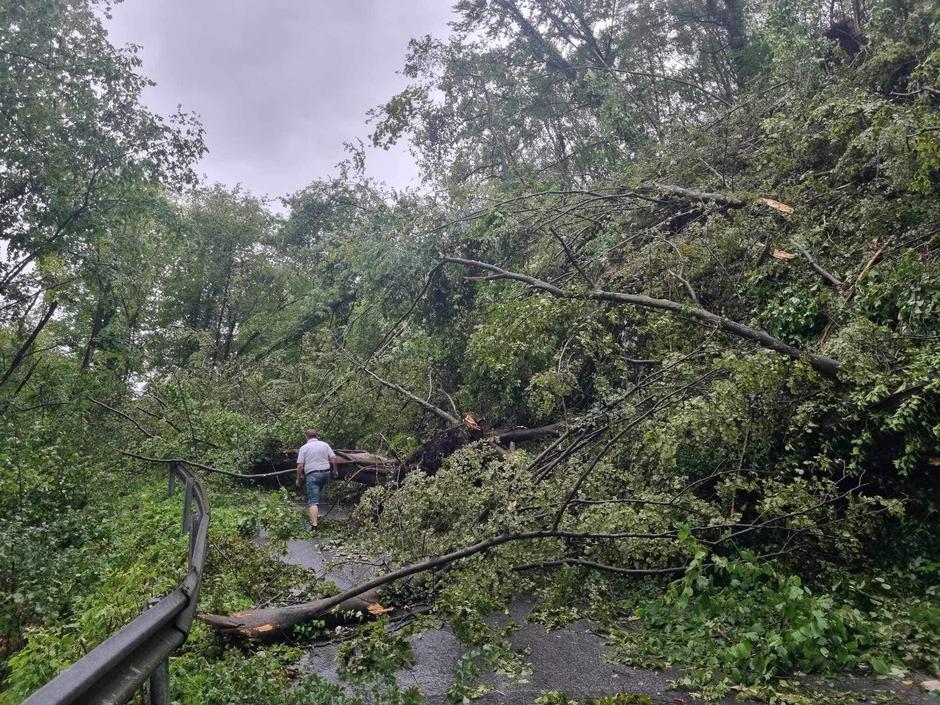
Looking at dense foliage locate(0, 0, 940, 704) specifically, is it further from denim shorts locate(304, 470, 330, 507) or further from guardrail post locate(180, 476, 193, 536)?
denim shorts locate(304, 470, 330, 507)

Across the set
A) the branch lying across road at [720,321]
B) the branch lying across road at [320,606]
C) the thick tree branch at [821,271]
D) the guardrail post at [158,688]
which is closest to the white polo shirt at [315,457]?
the branch lying across road at [720,321]

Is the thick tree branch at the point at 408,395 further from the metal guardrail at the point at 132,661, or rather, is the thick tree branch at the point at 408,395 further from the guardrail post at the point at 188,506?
the metal guardrail at the point at 132,661

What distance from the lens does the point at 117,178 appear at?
12.7 m

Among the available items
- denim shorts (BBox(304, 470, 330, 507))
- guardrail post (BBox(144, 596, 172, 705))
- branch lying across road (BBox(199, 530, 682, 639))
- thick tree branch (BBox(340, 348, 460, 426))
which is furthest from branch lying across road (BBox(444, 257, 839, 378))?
guardrail post (BBox(144, 596, 172, 705))

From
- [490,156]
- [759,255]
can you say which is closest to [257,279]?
[490,156]

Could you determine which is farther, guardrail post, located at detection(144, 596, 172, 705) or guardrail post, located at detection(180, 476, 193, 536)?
guardrail post, located at detection(180, 476, 193, 536)

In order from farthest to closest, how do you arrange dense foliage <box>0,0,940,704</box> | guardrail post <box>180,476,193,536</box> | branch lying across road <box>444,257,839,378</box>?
guardrail post <box>180,476,193,536</box> < branch lying across road <box>444,257,839,378</box> < dense foliage <box>0,0,940,704</box>

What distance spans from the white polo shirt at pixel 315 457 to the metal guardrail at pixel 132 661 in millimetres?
7099

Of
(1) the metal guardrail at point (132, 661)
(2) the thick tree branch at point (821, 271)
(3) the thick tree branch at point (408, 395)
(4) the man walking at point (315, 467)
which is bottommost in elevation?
(4) the man walking at point (315, 467)

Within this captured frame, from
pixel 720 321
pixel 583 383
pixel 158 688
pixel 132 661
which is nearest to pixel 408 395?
pixel 583 383

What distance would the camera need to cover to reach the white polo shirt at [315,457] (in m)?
9.74

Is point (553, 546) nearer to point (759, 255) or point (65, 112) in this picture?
point (759, 255)

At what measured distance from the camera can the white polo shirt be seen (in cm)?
974

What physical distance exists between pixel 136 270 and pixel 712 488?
41.1 ft
